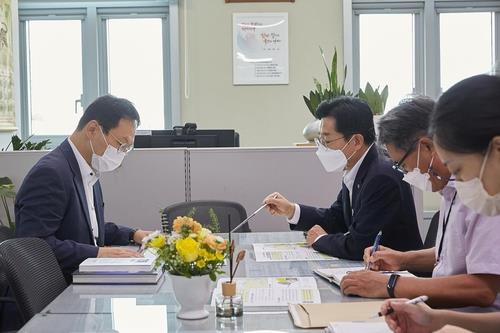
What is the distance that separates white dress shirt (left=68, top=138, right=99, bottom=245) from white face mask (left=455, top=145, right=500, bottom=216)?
1550 millimetres

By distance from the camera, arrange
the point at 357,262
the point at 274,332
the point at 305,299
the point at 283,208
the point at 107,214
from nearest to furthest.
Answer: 1. the point at 274,332
2. the point at 305,299
3. the point at 357,262
4. the point at 283,208
5. the point at 107,214

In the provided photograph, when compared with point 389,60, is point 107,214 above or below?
below

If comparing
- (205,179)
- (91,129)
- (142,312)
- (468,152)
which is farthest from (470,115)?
(205,179)

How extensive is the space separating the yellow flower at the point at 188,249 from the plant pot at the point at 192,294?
64 mm

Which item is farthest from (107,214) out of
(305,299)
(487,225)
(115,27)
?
(115,27)

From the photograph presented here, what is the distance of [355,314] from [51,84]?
15.8 ft

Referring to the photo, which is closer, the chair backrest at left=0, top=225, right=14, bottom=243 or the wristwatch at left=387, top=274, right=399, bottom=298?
the wristwatch at left=387, top=274, right=399, bottom=298

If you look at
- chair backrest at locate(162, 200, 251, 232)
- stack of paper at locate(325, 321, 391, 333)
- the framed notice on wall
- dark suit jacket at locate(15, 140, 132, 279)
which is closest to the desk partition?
chair backrest at locate(162, 200, 251, 232)

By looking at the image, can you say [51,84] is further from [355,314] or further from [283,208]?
[355,314]

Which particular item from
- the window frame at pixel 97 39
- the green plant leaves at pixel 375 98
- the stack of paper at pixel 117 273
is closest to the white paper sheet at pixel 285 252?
the stack of paper at pixel 117 273

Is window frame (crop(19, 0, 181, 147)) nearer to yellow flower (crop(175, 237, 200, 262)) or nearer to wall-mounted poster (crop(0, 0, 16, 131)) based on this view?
wall-mounted poster (crop(0, 0, 16, 131))

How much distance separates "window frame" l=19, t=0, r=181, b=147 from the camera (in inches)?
214

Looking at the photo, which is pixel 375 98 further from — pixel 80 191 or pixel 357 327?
pixel 357 327

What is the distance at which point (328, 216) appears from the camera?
282cm
